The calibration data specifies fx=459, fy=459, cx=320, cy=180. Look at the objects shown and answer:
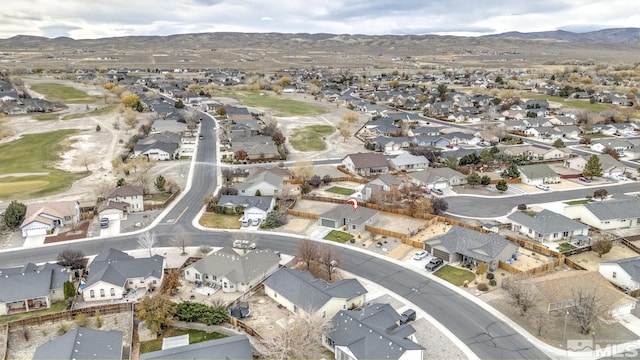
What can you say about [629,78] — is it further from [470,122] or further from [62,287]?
[62,287]

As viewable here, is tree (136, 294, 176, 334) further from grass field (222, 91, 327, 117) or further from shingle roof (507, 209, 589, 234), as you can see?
grass field (222, 91, 327, 117)

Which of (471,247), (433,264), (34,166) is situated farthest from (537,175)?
(34,166)

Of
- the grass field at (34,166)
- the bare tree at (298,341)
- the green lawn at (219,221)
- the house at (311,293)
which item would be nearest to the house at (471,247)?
the house at (311,293)

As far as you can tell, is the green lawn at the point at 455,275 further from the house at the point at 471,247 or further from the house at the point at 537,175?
the house at the point at 537,175

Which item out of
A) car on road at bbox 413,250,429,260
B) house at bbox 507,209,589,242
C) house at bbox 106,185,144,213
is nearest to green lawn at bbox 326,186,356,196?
car on road at bbox 413,250,429,260

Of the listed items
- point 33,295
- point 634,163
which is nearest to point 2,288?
point 33,295

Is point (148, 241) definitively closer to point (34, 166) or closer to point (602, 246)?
point (602, 246)

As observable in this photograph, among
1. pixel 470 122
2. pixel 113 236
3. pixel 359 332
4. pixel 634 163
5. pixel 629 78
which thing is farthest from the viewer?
pixel 629 78
